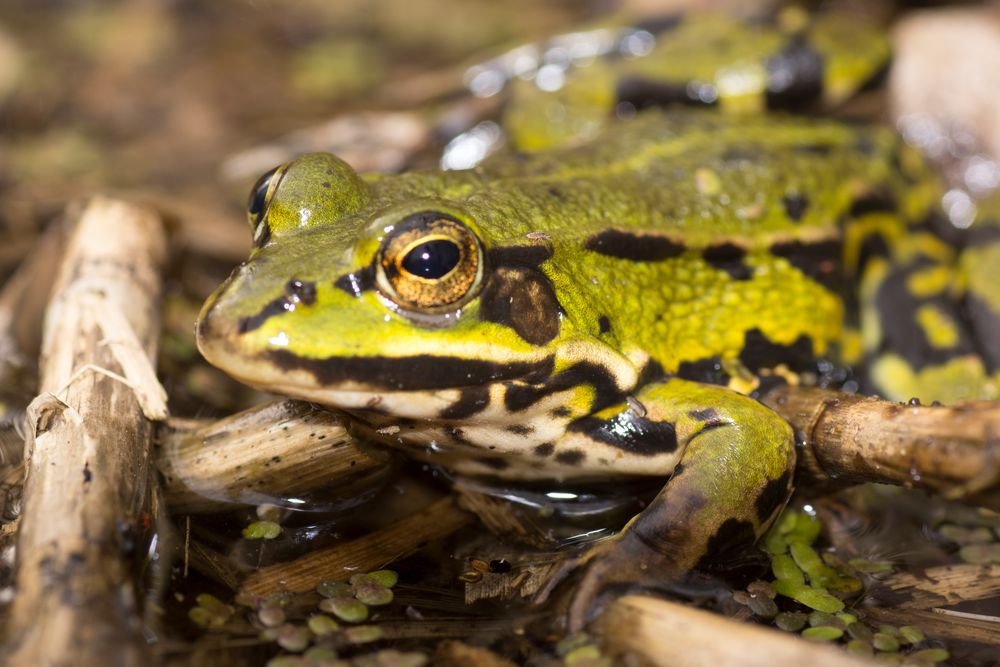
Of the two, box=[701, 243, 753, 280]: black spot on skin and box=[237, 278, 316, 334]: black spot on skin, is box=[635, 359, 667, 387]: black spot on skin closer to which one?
box=[701, 243, 753, 280]: black spot on skin

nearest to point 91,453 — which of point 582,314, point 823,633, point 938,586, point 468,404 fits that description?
point 468,404

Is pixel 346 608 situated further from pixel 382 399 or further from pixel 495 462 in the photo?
pixel 495 462

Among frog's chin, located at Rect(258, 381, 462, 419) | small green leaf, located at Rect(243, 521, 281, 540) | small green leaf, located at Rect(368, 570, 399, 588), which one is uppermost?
frog's chin, located at Rect(258, 381, 462, 419)

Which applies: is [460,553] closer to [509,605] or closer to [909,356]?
[509,605]

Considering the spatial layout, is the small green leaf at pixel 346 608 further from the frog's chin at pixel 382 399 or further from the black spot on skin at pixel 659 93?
the black spot on skin at pixel 659 93

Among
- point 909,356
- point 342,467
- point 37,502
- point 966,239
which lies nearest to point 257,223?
point 342,467

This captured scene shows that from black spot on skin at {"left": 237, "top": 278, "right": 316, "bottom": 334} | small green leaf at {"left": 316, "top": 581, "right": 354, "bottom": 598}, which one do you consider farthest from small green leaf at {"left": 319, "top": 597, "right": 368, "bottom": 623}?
black spot on skin at {"left": 237, "top": 278, "right": 316, "bottom": 334}
